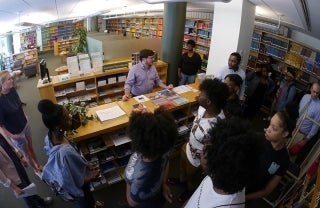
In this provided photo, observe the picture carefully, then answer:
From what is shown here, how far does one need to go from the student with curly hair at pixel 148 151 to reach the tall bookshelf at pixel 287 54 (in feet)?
15.3

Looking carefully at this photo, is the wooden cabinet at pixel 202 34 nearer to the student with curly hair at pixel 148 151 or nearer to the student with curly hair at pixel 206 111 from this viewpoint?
the student with curly hair at pixel 206 111

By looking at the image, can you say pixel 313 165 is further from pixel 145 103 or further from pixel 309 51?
pixel 309 51

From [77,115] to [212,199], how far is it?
1.79 m

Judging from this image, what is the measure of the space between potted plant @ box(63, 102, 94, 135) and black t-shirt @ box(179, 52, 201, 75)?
266 cm

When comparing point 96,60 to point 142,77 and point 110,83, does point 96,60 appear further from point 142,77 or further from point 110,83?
point 142,77

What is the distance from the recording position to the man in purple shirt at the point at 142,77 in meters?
3.56

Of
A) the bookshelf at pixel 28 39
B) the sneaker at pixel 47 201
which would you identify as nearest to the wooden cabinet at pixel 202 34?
the sneaker at pixel 47 201

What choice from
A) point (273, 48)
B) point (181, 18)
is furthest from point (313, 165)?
point (273, 48)

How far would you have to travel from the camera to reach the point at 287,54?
555 centimetres

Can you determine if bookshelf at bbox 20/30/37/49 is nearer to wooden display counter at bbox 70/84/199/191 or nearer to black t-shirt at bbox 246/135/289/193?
wooden display counter at bbox 70/84/199/191

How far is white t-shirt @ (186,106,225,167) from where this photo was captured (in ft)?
7.00

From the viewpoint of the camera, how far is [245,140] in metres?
1.23

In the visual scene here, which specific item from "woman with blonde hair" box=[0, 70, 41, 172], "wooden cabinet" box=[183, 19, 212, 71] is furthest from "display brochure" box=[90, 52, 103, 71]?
"wooden cabinet" box=[183, 19, 212, 71]

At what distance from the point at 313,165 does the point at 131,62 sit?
392 cm
